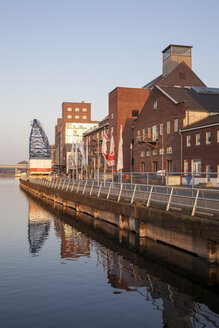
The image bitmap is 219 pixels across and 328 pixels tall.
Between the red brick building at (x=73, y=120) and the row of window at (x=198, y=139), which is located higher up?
the red brick building at (x=73, y=120)

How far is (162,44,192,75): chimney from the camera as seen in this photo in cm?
7394

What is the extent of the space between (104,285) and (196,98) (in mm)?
43845

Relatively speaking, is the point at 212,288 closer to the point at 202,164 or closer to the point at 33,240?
the point at 33,240

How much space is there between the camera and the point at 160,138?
52844 mm

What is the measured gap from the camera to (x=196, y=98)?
51.9 metres

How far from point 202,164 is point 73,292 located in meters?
31.9

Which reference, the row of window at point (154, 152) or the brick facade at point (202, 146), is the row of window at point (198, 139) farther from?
the row of window at point (154, 152)

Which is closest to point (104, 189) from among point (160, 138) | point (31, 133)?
point (160, 138)

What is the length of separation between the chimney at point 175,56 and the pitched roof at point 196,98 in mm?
20265

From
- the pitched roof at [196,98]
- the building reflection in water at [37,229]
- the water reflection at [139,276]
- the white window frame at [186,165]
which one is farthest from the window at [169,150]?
the water reflection at [139,276]

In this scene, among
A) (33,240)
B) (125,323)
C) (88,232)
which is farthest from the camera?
(88,232)

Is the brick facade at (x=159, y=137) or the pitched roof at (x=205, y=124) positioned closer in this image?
the pitched roof at (x=205, y=124)

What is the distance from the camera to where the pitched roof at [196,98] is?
48.4 meters

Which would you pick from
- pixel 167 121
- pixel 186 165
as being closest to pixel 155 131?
pixel 167 121
